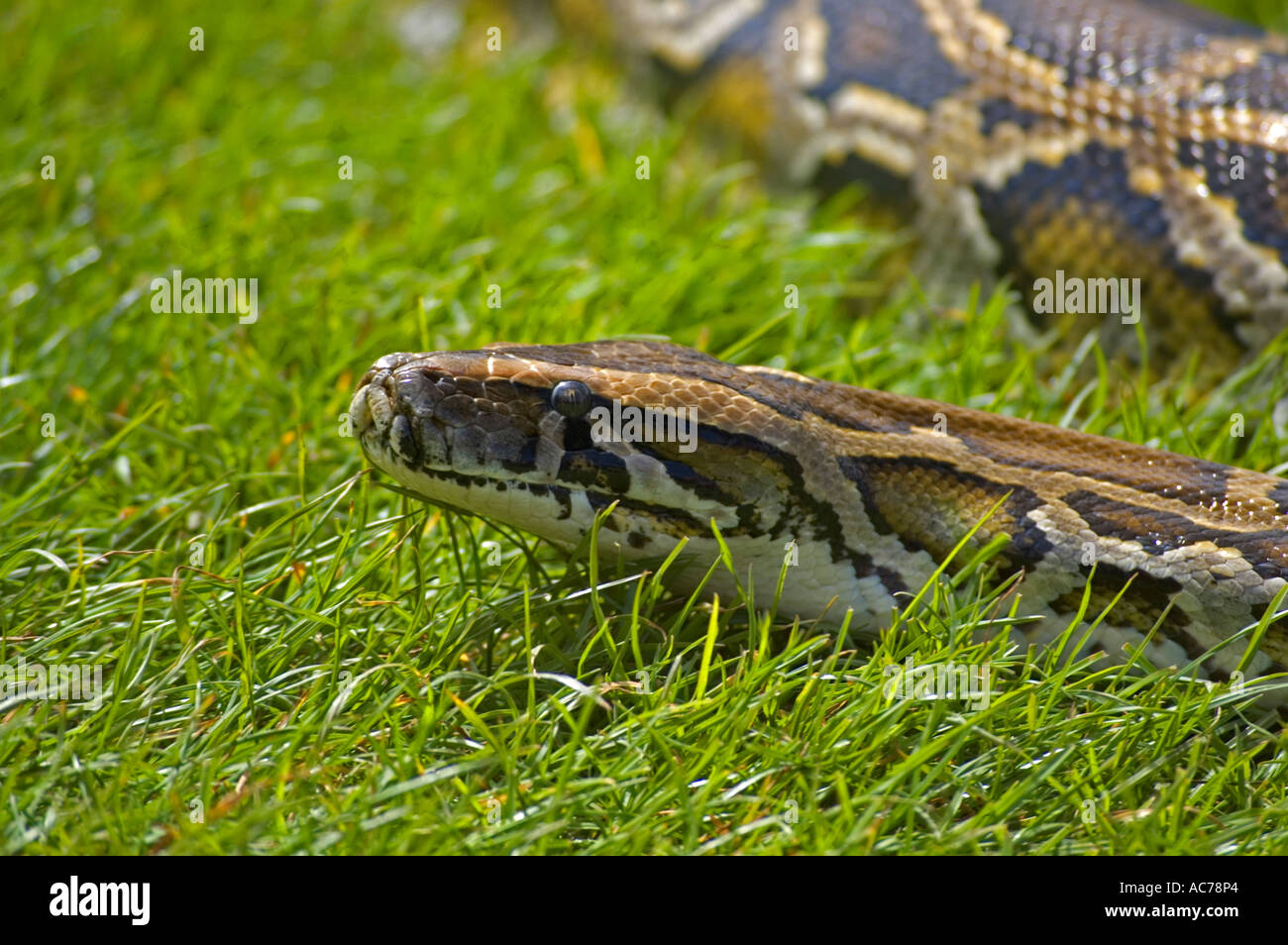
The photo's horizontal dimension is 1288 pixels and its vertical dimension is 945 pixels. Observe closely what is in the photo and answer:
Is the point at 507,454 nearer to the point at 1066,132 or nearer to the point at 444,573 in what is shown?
the point at 444,573

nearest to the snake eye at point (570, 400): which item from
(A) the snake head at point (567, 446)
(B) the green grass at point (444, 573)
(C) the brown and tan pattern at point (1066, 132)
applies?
(A) the snake head at point (567, 446)

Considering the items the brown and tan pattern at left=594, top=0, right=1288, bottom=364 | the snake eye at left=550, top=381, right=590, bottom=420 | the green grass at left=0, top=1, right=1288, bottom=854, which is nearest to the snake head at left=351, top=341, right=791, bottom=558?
the snake eye at left=550, top=381, right=590, bottom=420

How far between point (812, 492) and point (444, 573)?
1238 mm

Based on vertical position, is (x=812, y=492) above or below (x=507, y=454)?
below

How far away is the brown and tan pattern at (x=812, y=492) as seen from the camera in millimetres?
Answer: 3914

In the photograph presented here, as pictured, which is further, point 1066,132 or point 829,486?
point 1066,132

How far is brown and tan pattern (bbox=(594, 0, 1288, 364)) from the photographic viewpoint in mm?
5527

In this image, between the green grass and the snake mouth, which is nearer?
the green grass

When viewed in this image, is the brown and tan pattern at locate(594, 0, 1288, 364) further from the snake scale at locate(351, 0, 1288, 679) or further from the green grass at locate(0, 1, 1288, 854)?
the snake scale at locate(351, 0, 1288, 679)

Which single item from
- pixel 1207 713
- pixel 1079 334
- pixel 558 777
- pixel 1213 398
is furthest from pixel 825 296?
pixel 558 777

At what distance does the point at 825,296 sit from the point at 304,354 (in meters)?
2.36

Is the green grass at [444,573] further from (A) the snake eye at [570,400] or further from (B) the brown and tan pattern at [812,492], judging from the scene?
(A) the snake eye at [570,400]

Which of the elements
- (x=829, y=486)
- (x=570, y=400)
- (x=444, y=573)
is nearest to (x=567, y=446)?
(x=570, y=400)

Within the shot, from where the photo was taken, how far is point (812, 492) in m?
4.08
